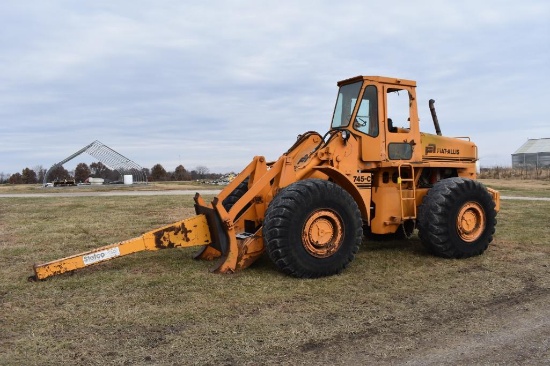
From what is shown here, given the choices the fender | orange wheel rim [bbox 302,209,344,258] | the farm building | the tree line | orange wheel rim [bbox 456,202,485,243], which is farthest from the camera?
the farm building

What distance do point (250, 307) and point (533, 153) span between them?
68.6m

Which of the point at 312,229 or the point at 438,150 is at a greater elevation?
the point at 438,150

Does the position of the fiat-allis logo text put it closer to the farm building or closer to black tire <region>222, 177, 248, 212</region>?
black tire <region>222, 177, 248, 212</region>

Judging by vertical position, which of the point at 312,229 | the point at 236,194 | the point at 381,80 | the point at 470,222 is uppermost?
the point at 381,80

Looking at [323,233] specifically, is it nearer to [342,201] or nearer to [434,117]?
[342,201]

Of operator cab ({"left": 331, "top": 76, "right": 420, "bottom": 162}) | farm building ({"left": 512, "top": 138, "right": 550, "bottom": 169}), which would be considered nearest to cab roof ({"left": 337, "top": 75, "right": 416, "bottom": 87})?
operator cab ({"left": 331, "top": 76, "right": 420, "bottom": 162})

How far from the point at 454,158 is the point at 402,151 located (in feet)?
4.47

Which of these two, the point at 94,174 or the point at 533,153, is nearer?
the point at 94,174

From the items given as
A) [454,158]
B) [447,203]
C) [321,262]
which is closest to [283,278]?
[321,262]

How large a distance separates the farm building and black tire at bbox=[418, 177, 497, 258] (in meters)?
60.0

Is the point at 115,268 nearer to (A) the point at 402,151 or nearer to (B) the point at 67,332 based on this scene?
(B) the point at 67,332

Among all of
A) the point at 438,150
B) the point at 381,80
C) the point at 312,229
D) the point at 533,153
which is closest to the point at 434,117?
the point at 438,150

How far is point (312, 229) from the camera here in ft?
21.3

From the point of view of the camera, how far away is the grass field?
164 inches
